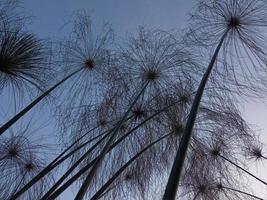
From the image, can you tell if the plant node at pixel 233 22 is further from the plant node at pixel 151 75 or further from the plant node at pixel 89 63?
the plant node at pixel 89 63

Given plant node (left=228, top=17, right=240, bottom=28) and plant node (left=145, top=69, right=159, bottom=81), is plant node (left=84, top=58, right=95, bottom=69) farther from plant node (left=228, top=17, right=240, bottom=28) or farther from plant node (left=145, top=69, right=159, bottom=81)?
plant node (left=228, top=17, right=240, bottom=28)

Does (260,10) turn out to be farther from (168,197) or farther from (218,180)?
(168,197)

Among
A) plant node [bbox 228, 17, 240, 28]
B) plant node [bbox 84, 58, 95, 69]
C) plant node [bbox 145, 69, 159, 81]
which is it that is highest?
plant node [bbox 228, 17, 240, 28]

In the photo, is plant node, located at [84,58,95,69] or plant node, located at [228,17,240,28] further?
plant node, located at [84,58,95,69]

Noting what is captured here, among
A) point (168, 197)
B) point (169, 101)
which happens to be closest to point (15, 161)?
point (169, 101)

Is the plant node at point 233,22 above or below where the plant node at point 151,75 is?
above

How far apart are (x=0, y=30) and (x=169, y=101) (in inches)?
118

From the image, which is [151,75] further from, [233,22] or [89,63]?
[233,22]

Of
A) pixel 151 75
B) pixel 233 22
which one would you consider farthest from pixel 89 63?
pixel 233 22

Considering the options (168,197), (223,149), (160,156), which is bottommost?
(168,197)

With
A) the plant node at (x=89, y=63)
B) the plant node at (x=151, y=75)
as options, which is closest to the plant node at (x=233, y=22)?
the plant node at (x=151, y=75)

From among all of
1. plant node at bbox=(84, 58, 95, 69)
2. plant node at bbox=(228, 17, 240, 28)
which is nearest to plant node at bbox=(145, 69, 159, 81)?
plant node at bbox=(84, 58, 95, 69)

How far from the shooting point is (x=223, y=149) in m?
7.13

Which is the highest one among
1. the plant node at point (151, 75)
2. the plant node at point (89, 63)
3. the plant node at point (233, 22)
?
the plant node at point (233, 22)
